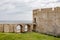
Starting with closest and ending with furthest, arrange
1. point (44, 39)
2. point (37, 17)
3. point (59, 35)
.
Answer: point (44, 39) < point (59, 35) < point (37, 17)

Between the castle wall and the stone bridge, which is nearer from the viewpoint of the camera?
the castle wall

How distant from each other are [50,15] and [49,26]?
1.38 metres

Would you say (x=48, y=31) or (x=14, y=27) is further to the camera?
(x=14, y=27)

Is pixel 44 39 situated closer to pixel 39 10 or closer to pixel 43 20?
pixel 43 20

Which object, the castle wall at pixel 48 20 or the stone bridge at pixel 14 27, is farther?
the stone bridge at pixel 14 27

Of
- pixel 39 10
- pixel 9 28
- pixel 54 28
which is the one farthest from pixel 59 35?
pixel 9 28

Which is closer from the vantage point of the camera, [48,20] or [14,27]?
[48,20]

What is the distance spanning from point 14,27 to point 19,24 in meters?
1.06

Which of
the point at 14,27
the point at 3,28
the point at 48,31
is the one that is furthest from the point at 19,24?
the point at 48,31

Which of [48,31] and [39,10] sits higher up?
[39,10]

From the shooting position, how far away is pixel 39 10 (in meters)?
24.4

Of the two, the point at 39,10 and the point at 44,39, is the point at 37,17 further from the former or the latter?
the point at 44,39

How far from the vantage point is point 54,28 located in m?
21.0

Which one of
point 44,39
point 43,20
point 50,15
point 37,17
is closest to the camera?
point 44,39
